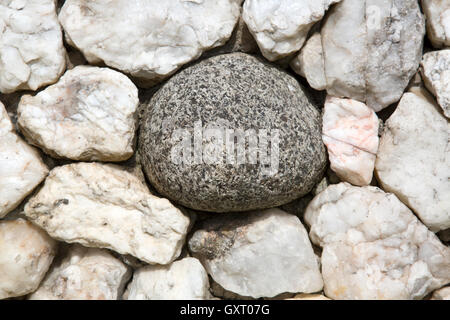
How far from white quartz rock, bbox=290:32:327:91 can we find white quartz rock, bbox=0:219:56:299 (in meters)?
1.02

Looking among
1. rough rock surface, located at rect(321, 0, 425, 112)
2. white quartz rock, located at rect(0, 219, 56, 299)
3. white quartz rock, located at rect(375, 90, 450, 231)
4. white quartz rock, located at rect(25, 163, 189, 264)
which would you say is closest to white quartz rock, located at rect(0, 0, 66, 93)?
white quartz rock, located at rect(25, 163, 189, 264)

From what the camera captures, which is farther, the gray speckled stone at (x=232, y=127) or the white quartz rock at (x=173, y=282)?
the white quartz rock at (x=173, y=282)

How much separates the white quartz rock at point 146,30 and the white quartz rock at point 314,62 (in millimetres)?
254

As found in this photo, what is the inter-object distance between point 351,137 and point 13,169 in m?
1.08

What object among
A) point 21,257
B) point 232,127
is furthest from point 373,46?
point 21,257

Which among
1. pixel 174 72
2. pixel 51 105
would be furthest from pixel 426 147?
pixel 51 105

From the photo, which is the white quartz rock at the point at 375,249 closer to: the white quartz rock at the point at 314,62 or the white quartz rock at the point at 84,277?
the white quartz rock at the point at 314,62

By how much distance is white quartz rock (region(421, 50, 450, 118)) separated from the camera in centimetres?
166

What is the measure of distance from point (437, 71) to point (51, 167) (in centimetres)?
129

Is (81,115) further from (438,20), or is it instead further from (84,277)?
(438,20)

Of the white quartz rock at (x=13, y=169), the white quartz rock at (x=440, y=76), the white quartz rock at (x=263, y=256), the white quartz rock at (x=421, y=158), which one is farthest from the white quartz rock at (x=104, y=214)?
the white quartz rock at (x=440, y=76)

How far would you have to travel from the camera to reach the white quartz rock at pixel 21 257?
1.68 m

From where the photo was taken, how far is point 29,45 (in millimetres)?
1678

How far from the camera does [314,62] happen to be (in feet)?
5.70
